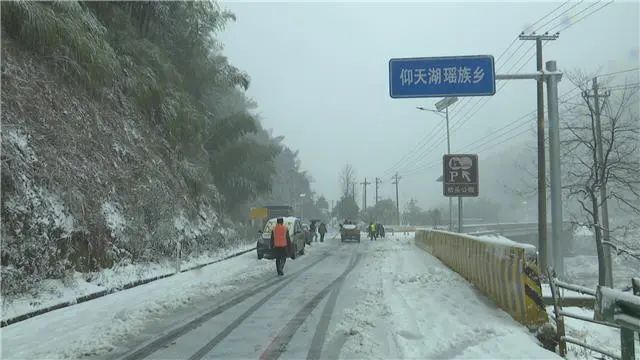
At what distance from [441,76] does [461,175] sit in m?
7.56

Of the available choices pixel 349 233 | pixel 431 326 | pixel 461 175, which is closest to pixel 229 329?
pixel 431 326

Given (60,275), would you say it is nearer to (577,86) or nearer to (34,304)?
(34,304)

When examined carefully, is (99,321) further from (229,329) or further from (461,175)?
(461,175)

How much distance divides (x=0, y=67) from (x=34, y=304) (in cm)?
639

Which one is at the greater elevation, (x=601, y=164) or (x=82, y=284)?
(x=601, y=164)

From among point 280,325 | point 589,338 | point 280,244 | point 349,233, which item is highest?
point 280,244

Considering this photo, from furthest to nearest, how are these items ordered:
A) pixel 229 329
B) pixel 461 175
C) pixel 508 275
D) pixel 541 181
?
1. pixel 461 175
2. pixel 541 181
3. pixel 508 275
4. pixel 229 329

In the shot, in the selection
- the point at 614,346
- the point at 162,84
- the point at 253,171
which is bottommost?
the point at 614,346

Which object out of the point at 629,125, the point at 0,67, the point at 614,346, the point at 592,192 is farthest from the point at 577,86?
the point at 0,67

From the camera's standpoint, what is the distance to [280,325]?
367 inches

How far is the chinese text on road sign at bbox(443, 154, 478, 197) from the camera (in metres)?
20.2

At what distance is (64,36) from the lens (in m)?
16.4

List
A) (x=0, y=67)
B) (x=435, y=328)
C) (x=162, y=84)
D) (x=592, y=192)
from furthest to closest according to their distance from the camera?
(x=162, y=84) → (x=592, y=192) → (x=0, y=67) → (x=435, y=328)

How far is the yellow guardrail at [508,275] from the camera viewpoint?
8852mm
